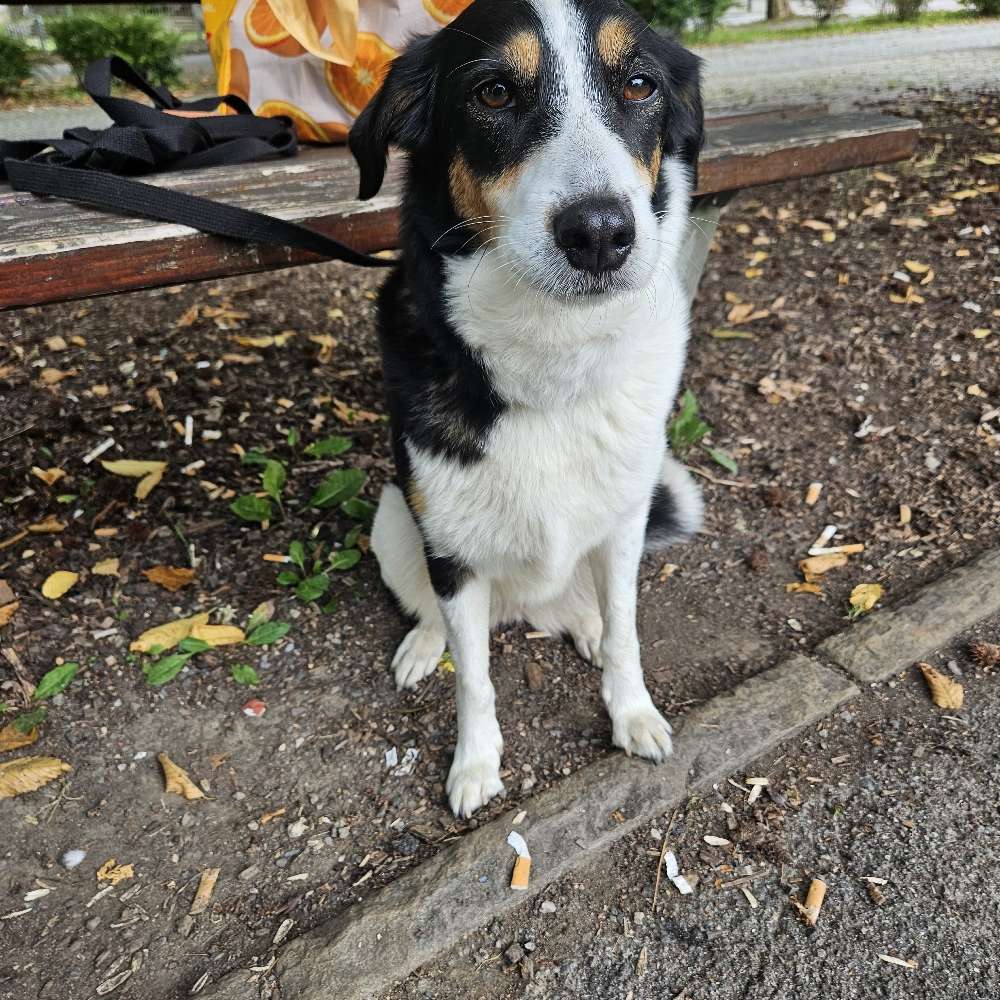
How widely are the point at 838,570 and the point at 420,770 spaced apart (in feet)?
4.55

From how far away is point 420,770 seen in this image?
2059mm

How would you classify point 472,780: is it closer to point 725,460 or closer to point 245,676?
point 245,676

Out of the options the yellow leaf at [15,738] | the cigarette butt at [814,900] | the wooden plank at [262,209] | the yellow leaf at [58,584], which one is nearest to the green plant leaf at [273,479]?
the yellow leaf at [58,584]

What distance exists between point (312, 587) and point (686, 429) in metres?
1.44

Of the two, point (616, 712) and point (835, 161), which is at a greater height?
point (835, 161)

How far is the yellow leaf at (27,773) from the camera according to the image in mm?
1963

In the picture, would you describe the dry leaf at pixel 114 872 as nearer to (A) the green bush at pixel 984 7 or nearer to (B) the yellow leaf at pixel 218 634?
(B) the yellow leaf at pixel 218 634

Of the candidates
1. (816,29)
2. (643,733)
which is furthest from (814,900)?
(816,29)

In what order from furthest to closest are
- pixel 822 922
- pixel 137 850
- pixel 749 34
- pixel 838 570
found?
pixel 749 34 → pixel 838 570 → pixel 137 850 → pixel 822 922

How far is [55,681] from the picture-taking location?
7.25ft

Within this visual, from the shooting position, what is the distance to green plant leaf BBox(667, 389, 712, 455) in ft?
9.94

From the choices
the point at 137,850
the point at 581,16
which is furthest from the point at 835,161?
the point at 137,850

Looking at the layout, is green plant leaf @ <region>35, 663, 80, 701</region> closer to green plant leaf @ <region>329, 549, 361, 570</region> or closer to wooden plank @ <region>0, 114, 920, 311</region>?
green plant leaf @ <region>329, 549, 361, 570</region>

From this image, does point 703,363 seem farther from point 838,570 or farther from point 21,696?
point 21,696
